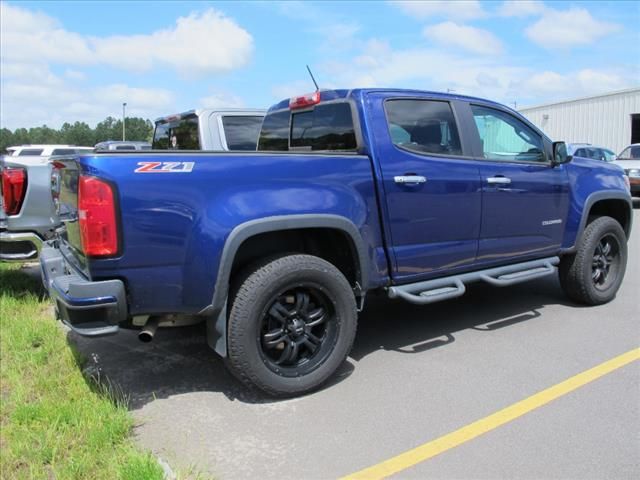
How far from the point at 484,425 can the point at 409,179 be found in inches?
68.2

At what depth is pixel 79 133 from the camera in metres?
82.6

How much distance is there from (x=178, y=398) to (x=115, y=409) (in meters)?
0.47

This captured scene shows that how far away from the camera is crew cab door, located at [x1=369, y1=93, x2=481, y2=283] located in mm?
4125

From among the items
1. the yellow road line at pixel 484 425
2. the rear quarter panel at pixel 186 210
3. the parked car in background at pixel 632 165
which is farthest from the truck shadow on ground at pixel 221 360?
the parked car in background at pixel 632 165

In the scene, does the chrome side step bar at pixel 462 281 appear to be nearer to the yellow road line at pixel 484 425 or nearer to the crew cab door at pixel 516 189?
the crew cab door at pixel 516 189

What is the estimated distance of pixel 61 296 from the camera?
330 cm

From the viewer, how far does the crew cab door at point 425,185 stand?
412 cm

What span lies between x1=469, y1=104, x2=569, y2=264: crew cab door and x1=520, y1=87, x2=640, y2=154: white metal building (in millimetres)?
24319

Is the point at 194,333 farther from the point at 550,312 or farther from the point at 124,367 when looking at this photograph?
the point at 550,312

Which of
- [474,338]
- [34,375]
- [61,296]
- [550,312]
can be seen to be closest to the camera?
[61,296]

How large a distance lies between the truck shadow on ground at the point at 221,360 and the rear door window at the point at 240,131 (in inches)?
95.1

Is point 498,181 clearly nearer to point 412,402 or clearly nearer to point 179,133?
point 412,402

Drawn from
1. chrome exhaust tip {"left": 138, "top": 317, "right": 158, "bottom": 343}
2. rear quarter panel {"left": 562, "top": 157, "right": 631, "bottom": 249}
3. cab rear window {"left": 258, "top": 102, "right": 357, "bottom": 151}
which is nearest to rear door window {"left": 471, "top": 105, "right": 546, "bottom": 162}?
rear quarter panel {"left": 562, "top": 157, "right": 631, "bottom": 249}

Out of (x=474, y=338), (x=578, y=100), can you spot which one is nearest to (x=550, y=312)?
(x=474, y=338)
